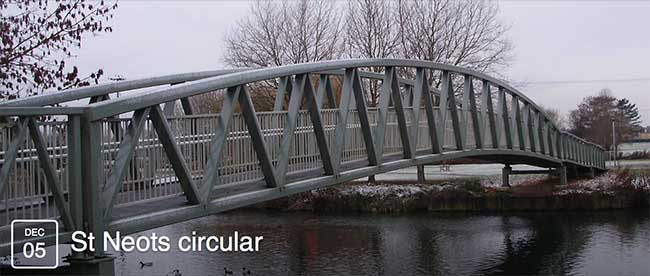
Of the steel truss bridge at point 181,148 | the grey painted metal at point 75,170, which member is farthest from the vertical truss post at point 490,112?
the grey painted metal at point 75,170

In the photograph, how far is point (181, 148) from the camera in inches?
382

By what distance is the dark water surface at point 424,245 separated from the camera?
1811 centimetres

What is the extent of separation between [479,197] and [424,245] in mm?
8269

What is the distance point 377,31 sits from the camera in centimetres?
3909

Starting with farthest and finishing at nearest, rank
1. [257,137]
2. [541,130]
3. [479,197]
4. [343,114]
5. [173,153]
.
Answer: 1. [479,197]
2. [541,130]
3. [343,114]
4. [257,137]
5. [173,153]

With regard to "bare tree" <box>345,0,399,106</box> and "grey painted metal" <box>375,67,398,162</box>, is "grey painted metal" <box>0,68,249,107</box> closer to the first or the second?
"grey painted metal" <box>375,67,398,162</box>

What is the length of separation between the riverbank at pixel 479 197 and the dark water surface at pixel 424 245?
726mm

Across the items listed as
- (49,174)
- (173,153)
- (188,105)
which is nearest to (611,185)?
(188,105)

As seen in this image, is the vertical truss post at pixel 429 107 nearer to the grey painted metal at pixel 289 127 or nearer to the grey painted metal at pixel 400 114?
the grey painted metal at pixel 400 114

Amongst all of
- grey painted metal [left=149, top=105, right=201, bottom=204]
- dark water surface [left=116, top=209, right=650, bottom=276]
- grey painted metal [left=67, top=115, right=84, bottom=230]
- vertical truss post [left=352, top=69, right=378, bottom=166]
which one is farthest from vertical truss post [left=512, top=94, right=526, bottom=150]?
grey painted metal [left=67, top=115, right=84, bottom=230]

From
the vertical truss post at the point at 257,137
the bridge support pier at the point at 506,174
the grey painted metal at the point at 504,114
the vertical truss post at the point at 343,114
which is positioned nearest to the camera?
the vertical truss post at the point at 257,137

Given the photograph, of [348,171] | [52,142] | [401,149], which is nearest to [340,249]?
[401,149]

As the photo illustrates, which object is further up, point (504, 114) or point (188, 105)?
point (504, 114)

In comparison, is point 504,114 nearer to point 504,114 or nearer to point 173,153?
point 504,114
